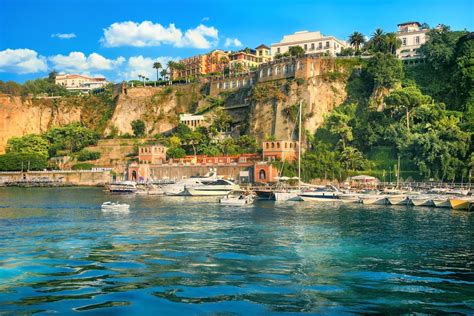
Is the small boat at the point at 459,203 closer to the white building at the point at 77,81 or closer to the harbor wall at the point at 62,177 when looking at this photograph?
the harbor wall at the point at 62,177

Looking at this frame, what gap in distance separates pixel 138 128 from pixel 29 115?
3538cm

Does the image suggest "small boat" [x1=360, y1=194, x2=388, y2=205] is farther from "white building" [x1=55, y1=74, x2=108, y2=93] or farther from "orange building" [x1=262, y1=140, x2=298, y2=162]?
"white building" [x1=55, y1=74, x2=108, y2=93]

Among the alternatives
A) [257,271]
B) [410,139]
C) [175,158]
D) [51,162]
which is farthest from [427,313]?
[51,162]

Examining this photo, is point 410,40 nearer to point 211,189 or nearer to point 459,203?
point 211,189

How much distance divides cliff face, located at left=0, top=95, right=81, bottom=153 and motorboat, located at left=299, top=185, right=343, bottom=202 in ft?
285

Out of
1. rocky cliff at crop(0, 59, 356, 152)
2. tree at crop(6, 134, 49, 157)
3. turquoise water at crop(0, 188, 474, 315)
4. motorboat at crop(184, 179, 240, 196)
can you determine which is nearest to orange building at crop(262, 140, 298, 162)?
rocky cliff at crop(0, 59, 356, 152)

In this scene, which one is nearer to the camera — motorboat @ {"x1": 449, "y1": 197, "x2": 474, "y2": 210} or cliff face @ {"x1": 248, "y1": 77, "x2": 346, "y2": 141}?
motorboat @ {"x1": 449, "y1": 197, "x2": 474, "y2": 210}

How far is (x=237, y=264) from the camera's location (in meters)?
24.7

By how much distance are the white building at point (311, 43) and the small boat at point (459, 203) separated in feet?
226

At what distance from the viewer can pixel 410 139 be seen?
242ft

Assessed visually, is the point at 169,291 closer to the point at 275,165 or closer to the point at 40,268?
the point at 40,268

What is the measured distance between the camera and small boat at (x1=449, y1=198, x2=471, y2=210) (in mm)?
51044

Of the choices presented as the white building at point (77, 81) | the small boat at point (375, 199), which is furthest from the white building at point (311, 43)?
the white building at point (77, 81)

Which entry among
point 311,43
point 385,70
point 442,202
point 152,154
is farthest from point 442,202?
point 311,43
